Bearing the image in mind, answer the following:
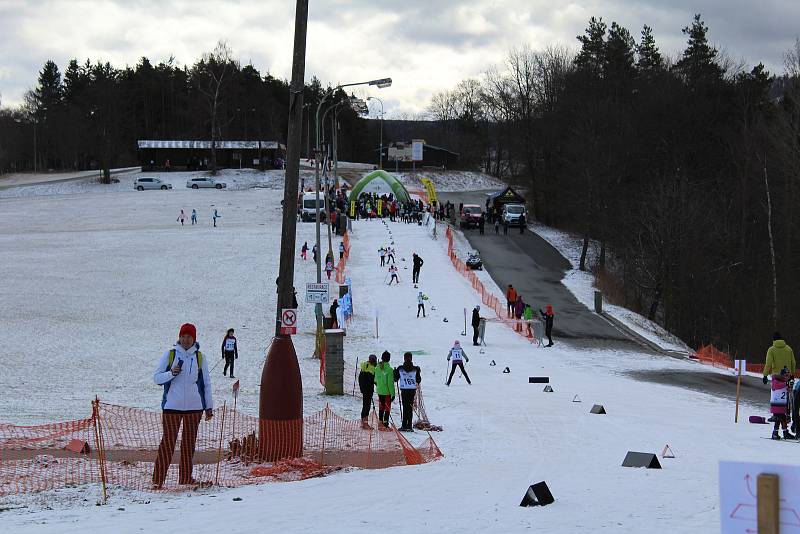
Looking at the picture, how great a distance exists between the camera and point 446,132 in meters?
170

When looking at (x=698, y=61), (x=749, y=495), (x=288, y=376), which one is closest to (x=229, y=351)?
(x=288, y=376)

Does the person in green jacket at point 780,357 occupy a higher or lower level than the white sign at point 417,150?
lower

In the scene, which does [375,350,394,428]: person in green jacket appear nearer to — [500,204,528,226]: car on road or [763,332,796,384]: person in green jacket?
[763,332,796,384]: person in green jacket

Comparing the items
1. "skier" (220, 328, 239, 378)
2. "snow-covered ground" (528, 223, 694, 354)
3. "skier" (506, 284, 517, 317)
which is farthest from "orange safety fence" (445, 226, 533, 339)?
"skier" (220, 328, 239, 378)

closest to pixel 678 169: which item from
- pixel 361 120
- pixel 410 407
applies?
pixel 410 407

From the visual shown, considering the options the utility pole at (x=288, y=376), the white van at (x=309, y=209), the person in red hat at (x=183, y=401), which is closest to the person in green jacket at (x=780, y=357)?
the utility pole at (x=288, y=376)

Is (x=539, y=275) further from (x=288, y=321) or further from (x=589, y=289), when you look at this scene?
(x=288, y=321)

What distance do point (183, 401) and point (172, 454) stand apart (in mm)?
651

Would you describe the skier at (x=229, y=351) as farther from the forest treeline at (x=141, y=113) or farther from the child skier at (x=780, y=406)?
the forest treeline at (x=141, y=113)

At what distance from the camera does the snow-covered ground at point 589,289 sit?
3734 centimetres

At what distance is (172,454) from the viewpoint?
35.1 ft

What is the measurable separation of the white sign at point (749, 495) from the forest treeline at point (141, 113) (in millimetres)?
115000

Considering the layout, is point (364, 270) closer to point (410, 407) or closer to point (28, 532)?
point (410, 407)

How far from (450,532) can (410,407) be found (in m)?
7.92
